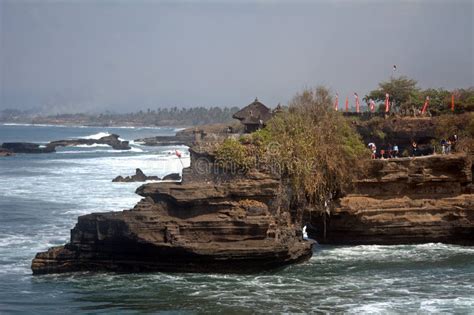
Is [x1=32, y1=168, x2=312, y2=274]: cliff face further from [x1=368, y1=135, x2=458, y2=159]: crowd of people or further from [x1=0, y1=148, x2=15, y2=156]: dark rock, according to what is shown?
[x1=0, y1=148, x2=15, y2=156]: dark rock

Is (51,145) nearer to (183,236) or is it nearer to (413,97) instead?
(413,97)

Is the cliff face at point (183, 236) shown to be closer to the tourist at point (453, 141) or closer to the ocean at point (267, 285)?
the ocean at point (267, 285)

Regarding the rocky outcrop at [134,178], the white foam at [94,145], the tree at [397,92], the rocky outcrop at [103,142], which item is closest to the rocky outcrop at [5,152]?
the rocky outcrop at [103,142]

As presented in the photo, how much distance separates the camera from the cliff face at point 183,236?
2342 cm

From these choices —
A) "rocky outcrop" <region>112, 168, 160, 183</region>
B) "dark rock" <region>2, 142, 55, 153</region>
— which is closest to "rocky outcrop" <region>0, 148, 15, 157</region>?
"dark rock" <region>2, 142, 55, 153</region>

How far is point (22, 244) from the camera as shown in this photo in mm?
28172

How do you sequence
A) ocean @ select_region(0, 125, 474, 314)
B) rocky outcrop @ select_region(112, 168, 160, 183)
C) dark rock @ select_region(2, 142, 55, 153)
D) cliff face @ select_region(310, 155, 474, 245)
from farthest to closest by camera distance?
dark rock @ select_region(2, 142, 55, 153) → rocky outcrop @ select_region(112, 168, 160, 183) → cliff face @ select_region(310, 155, 474, 245) → ocean @ select_region(0, 125, 474, 314)

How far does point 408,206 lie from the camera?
2844 centimetres

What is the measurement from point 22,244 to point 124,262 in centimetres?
607

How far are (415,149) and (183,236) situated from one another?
44.9 feet

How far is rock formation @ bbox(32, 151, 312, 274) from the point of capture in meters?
23.4

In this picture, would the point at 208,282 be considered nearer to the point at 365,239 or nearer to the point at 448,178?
the point at 365,239

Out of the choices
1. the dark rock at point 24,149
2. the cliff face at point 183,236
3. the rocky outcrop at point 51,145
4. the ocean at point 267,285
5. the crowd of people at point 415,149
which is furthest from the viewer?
the rocky outcrop at point 51,145

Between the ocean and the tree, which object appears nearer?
the ocean
